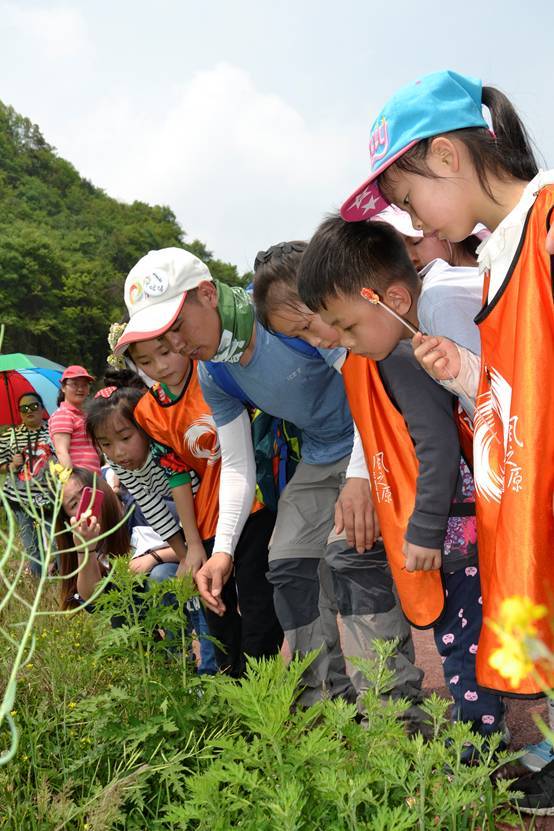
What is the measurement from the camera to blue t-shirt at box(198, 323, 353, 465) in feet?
9.36

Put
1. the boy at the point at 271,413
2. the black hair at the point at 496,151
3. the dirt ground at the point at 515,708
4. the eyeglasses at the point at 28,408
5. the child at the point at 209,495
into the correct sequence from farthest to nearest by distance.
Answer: the eyeglasses at the point at 28,408 < the child at the point at 209,495 < the boy at the point at 271,413 < the dirt ground at the point at 515,708 < the black hair at the point at 496,151

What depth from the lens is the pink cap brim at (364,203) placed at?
2.12 m

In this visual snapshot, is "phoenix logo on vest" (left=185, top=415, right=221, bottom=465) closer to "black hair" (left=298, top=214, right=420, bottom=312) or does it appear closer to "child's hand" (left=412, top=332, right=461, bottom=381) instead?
"black hair" (left=298, top=214, right=420, bottom=312)

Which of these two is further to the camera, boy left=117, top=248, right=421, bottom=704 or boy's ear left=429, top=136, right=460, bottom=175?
boy left=117, top=248, right=421, bottom=704

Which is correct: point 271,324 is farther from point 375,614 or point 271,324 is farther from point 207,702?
point 207,702

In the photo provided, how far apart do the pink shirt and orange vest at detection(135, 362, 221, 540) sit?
292cm

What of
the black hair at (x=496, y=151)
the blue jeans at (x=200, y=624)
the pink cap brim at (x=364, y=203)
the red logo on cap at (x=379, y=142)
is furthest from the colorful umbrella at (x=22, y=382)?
the black hair at (x=496, y=151)

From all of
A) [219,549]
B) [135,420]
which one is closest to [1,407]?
[135,420]

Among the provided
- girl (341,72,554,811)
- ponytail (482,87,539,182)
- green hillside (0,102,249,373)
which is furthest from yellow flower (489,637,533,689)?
green hillside (0,102,249,373)

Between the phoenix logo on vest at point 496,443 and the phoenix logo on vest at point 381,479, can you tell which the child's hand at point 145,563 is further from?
the phoenix logo on vest at point 496,443

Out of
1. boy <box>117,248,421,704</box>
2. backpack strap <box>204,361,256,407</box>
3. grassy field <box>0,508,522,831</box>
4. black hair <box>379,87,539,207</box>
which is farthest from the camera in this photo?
backpack strap <box>204,361,256,407</box>

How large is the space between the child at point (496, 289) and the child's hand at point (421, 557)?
0.96 feet

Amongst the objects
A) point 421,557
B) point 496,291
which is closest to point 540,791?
point 421,557

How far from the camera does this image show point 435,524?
2.26 meters
